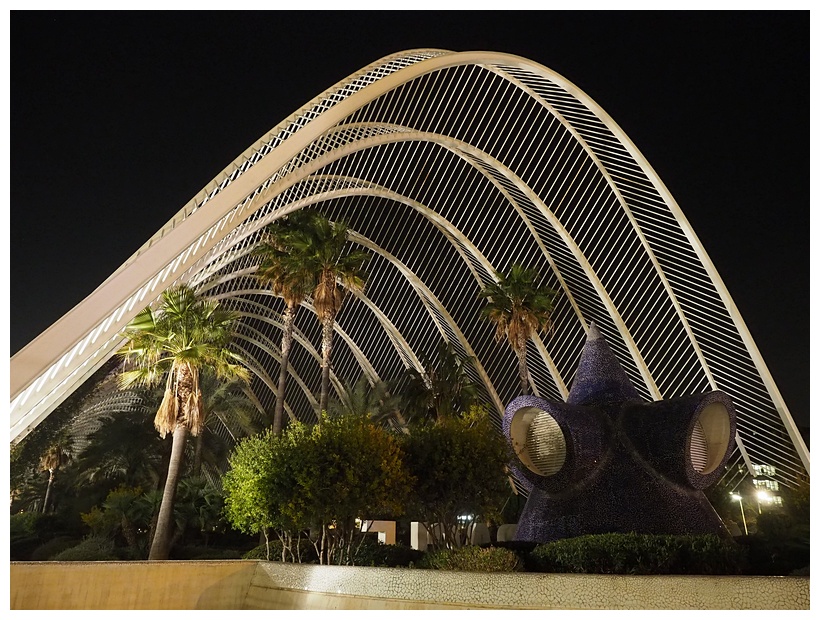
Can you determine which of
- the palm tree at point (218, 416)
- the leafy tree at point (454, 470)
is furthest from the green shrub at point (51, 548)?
the leafy tree at point (454, 470)

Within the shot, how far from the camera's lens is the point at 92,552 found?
2569 cm

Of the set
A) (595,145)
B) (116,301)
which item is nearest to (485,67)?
(595,145)

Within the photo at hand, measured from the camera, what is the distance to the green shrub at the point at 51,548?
94.9ft

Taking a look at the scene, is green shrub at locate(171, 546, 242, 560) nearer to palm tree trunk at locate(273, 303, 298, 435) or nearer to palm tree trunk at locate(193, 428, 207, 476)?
palm tree trunk at locate(273, 303, 298, 435)

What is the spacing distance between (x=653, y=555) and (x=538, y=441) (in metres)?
5.79

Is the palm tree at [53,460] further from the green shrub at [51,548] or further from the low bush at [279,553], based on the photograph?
the low bush at [279,553]

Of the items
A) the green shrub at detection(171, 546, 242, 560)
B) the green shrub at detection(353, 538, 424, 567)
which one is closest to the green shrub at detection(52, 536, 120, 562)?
the green shrub at detection(171, 546, 242, 560)

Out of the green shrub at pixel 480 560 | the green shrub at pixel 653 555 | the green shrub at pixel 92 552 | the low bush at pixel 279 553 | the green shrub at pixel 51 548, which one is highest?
the green shrub at pixel 653 555

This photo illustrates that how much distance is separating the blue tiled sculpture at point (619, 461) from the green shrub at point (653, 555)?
9.10 feet

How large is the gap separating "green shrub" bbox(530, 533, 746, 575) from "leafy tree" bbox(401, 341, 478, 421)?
22611 millimetres

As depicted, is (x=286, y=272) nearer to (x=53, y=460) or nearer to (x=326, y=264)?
(x=326, y=264)

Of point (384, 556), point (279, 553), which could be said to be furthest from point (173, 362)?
point (384, 556)

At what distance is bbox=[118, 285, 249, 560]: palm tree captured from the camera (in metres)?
23.1

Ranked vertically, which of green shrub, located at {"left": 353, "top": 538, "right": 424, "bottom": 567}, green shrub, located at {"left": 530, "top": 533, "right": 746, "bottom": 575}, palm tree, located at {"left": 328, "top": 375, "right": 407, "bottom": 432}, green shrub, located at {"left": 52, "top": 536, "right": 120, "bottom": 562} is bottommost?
green shrub, located at {"left": 52, "top": 536, "right": 120, "bottom": 562}
